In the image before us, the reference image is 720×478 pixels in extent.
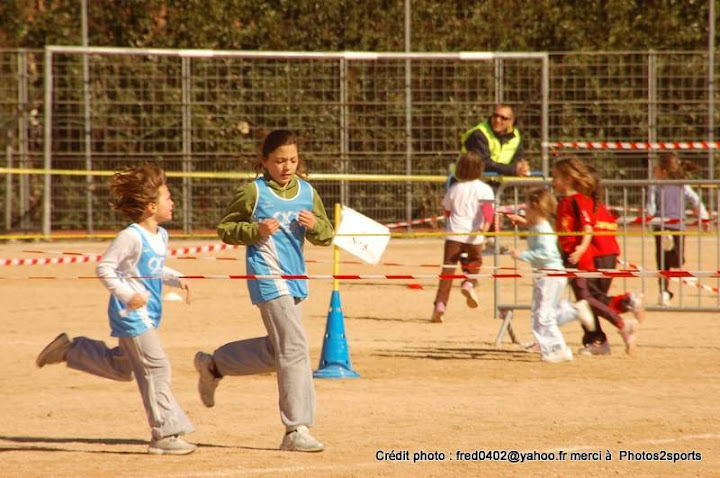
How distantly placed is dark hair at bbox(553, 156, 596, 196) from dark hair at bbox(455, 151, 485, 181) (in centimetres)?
263

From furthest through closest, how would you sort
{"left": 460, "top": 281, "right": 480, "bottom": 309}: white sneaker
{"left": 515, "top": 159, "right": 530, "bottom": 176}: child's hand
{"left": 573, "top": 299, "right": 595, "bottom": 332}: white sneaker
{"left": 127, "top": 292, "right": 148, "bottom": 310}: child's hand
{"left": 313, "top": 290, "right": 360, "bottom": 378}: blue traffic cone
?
{"left": 515, "top": 159, "right": 530, "bottom": 176}: child's hand < {"left": 460, "top": 281, "right": 480, "bottom": 309}: white sneaker < {"left": 573, "top": 299, "right": 595, "bottom": 332}: white sneaker < {"left": 313, "top": 290, "right": 360, "bottom": 378}: blue traffic cone < {"left": 127, "top": 292, "right": 148, "bottom": 310}: child's hand

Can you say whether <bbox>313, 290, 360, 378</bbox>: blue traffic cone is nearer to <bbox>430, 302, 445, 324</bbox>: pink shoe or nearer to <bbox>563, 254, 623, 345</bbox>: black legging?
<bbox>563, 254, 623, 345</bbox>: black legging

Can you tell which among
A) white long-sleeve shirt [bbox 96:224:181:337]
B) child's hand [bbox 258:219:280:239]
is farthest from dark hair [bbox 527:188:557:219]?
white long-sleeve shirt [bbox 96:224:181:337]

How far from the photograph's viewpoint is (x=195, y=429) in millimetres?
8445

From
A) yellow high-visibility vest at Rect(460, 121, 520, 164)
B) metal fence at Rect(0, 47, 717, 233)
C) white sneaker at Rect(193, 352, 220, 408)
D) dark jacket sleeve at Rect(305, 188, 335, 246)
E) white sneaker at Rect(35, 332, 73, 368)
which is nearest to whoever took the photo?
dark jacket sleeve at Rect(305, 188, 335, 246)

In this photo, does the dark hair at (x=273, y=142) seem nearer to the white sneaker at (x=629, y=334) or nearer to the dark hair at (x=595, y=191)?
the dark hair at (x=595, y=191)

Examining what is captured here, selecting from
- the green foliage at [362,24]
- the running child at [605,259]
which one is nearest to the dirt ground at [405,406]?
the running child at [605,259]

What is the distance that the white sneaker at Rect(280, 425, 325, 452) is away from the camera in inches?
301

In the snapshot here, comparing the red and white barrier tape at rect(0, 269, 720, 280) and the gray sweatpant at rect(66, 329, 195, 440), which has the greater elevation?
the red and white barrier tape at rect(0, 269, 720, 280)

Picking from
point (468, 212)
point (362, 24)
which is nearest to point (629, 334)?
point (468, 212)

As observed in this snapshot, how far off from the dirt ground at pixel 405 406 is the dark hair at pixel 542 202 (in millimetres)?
1125


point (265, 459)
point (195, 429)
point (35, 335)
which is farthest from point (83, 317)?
point (265, 459)

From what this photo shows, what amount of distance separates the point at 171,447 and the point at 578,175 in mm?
5031

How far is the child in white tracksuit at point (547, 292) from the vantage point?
1130cm
